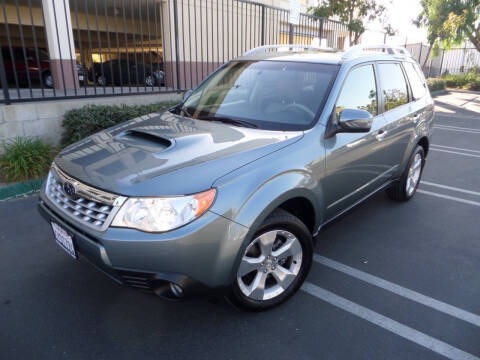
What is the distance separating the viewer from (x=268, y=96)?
3.26 meters

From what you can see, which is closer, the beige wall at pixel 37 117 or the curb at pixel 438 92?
the beige wall at pixel 37 117

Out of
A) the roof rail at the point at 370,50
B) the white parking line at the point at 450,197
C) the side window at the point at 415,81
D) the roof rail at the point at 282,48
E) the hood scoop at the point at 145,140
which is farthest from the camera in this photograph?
the white parking line at the point at 450,197

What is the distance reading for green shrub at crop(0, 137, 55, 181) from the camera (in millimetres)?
4898

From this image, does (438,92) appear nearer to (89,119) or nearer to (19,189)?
(89,119)

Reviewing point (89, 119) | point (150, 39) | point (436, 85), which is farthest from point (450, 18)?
point (89, 119)

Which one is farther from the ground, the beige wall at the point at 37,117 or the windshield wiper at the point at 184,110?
the windshield wiper at the point at 184,110

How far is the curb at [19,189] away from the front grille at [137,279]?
3.39 metres

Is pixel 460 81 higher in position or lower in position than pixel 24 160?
higher

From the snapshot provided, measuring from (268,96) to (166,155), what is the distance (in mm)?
1251

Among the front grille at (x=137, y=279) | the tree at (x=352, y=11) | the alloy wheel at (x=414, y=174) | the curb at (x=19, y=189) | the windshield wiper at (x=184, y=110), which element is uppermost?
the tree at (x=352, y=11)

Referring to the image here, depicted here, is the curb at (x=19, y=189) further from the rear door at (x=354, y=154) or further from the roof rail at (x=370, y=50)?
the roof rail at (x=370, y=50)

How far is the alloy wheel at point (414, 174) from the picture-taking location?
460 centimetres

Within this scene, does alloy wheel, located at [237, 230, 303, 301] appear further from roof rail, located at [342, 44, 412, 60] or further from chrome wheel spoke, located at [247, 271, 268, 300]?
roof rail, located at [342, 44, 412, 60]

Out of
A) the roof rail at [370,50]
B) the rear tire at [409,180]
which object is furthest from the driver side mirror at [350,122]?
the rear tire at [409,180]
